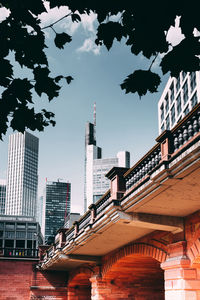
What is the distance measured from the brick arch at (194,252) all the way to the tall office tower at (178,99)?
44159 millimetres

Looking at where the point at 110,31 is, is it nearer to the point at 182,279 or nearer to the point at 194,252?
the point at 194,252

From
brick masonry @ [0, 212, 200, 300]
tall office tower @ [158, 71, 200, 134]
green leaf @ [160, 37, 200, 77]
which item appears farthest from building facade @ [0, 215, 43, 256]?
green leaf @ [160, 37, 200, 77]

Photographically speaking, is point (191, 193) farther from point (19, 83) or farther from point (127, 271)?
point (127, 271)

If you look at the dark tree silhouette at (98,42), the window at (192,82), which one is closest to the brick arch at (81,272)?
the dark tree silhouette at (98,42)

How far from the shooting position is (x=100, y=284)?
67.7 ft

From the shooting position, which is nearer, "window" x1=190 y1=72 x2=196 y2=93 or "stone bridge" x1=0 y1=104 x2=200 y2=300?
"stone bridge" x1=0 y1=104 x2=200 y2=300

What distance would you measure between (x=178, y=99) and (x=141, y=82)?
62030 millimetres

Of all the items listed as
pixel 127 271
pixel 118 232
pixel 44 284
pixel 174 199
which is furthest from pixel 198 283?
pixel 44 284

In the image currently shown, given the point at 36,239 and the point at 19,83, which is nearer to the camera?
the point at 19,83

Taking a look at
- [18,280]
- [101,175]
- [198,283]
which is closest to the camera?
[198,283]

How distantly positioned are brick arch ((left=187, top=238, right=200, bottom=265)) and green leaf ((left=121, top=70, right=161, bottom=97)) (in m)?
7.94

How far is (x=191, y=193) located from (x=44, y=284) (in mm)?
23588

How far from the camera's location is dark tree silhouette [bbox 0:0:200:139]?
366 cm

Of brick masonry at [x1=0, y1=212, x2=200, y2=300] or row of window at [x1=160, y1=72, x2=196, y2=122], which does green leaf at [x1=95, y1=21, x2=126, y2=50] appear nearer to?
brick masonry at [x1=0, y1=212, x2=200, y2=300]
